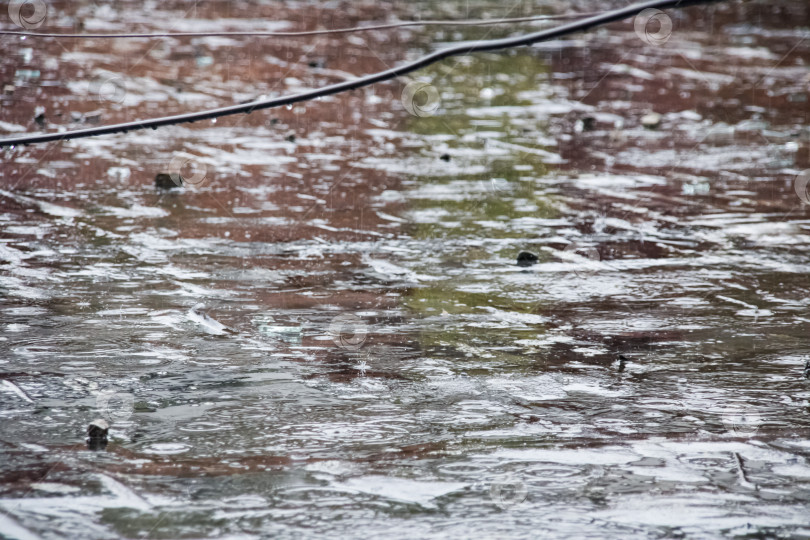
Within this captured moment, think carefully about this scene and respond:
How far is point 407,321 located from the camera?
5117 mm

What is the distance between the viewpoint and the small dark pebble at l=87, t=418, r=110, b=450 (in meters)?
3.63

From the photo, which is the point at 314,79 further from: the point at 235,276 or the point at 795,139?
the point at 235,276

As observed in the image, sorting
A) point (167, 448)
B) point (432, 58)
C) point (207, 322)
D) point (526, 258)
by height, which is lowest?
point (167, 448)

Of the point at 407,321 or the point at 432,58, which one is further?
the point at 407,321

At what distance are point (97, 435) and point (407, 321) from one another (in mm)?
1766

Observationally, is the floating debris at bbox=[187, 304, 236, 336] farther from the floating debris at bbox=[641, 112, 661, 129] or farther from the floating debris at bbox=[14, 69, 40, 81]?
the floating debris at bbox=[14, 69, 40, 81]

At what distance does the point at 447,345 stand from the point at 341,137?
15.6 feet

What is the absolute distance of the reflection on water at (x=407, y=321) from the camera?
331 centimetres

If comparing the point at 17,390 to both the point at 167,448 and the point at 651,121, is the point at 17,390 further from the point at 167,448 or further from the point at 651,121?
the point at 651,121

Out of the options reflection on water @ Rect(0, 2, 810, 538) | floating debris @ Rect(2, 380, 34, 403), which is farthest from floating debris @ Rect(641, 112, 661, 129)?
floating debris @ Rect(2, 380, 34, 403)

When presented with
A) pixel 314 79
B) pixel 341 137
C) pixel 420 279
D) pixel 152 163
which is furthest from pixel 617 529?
pixel 314 79

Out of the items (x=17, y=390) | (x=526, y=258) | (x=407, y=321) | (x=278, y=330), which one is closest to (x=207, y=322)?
(x=278, y=330)

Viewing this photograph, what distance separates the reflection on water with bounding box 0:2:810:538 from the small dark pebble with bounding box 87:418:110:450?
5 cm

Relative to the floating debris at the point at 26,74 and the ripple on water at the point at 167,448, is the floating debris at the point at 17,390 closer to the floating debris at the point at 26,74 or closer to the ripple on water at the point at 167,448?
the ripple on water at the point at 167,448
